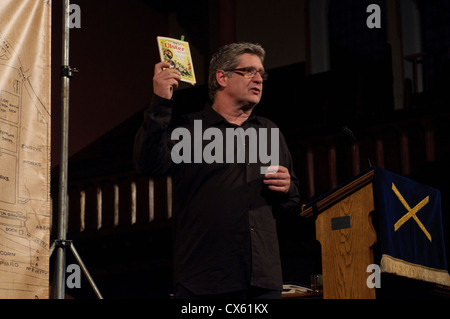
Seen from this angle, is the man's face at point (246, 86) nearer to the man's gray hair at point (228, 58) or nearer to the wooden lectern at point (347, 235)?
the man's gray hair at point (228, 58)

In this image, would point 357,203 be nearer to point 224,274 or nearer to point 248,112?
point 248,112

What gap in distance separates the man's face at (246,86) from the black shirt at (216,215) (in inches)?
8.7

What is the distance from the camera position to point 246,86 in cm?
260

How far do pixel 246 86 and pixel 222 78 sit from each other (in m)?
0.11

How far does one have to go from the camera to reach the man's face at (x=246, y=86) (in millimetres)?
2596

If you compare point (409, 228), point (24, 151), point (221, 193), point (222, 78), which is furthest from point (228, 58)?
point (409, 228)

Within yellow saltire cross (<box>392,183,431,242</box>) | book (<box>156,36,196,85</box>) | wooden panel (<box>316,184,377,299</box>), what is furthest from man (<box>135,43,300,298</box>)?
yellow saltire cross (<box>392,183,431,242</box>)

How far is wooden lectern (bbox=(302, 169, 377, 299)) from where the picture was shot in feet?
11.6

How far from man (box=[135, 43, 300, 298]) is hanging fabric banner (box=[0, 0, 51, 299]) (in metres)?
0.51

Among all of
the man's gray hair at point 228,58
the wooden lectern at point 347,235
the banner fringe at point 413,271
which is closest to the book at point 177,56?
the man's gray hair at point 228,58
